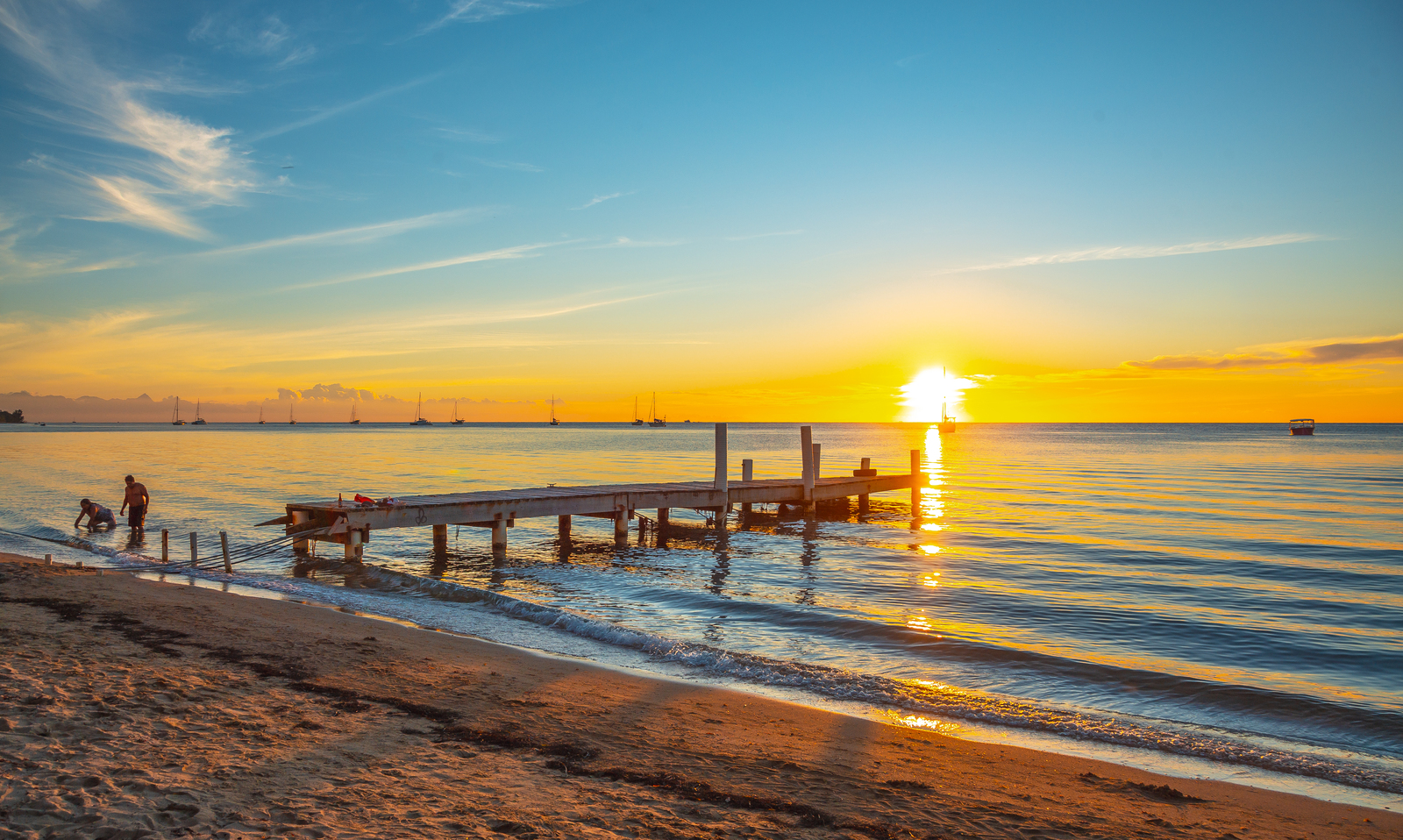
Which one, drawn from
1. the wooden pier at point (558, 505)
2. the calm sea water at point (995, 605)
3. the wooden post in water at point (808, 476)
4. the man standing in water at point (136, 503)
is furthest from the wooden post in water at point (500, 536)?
the wooden post in water at point (808, 476)

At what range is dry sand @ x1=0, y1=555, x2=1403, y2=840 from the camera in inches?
197

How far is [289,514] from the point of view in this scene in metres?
17.6

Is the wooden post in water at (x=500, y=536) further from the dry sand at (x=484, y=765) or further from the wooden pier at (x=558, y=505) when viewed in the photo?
the dry sand at (x=484, y=765)

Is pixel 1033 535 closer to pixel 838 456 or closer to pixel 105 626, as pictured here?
pixel 105 626

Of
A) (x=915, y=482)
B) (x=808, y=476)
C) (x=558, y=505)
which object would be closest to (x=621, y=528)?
(x=558, y=505)

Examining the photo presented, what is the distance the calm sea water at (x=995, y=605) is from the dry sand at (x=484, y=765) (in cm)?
125

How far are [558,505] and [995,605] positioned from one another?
11.4 metres

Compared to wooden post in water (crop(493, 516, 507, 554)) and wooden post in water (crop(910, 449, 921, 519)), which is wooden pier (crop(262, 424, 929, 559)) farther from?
wooden post in water (crop(910, 449, 921, 519))

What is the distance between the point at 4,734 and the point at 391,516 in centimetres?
1202

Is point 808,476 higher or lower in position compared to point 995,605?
higher

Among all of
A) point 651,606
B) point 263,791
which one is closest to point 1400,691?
point 651,606

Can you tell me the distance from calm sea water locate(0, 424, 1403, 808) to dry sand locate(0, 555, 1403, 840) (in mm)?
1249

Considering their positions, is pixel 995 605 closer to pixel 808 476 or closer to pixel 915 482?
pixel 808 476

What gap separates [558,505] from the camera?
2116 centimetres
